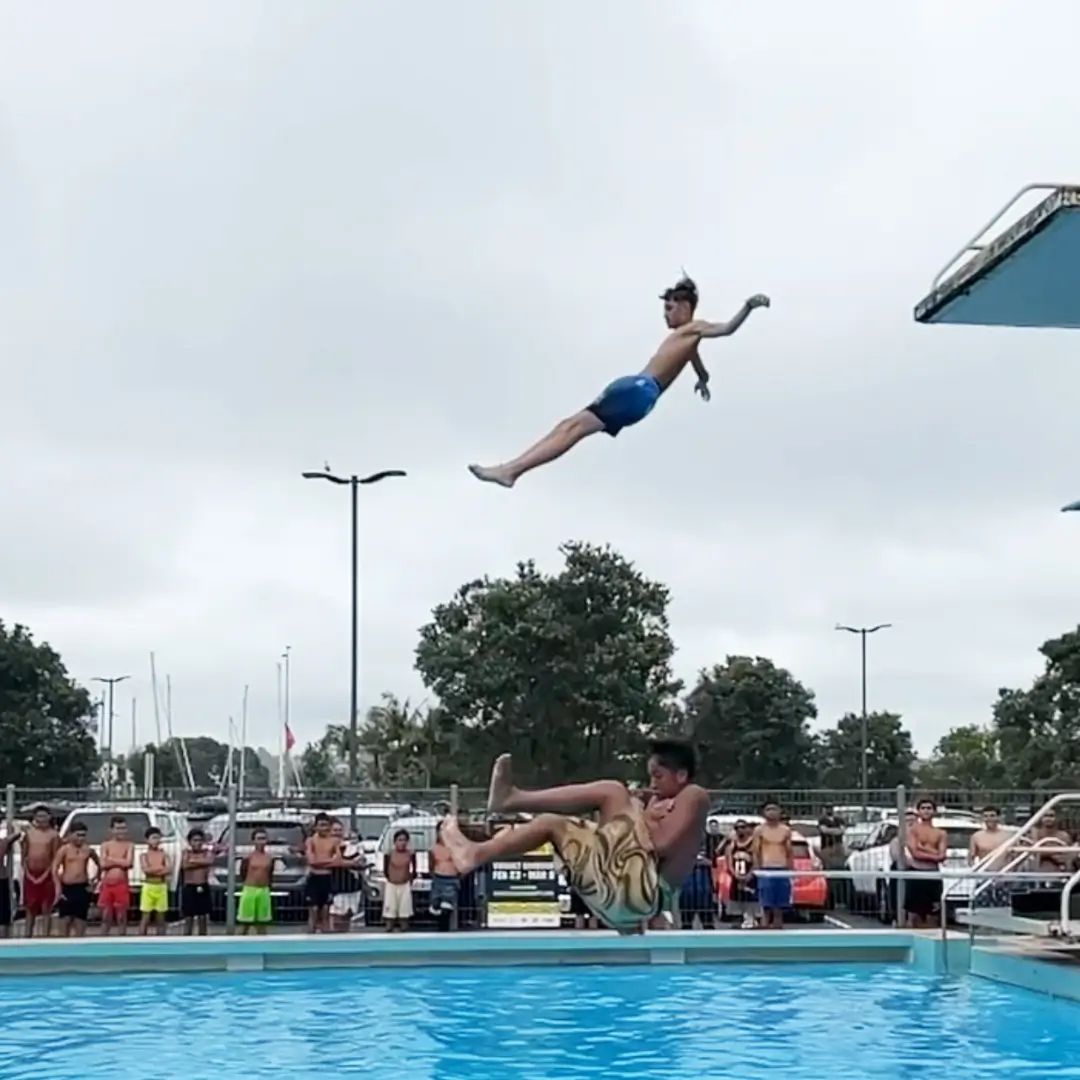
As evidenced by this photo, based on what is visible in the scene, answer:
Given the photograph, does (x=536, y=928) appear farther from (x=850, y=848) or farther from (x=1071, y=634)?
(x=1071, y=634)

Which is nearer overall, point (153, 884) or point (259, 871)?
point (153, 884)

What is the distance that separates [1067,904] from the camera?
44.9 ft

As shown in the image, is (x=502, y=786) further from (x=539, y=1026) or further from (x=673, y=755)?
(x=539, y=1026)

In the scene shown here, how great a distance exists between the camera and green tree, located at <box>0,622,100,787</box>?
53.0 m

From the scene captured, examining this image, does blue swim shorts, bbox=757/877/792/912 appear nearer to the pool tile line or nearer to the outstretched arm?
the pool tile line

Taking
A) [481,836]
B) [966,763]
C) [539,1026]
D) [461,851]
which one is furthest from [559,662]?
[966,763]

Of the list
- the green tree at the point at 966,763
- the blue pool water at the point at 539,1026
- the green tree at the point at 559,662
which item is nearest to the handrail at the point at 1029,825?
the blue pool water at the point at 539,1026

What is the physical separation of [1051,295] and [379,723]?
138 ft

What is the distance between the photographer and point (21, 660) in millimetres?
55469

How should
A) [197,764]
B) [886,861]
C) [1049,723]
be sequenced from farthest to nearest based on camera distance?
[197,764]
[1049,723]
[886,861]

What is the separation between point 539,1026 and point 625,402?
306 inches

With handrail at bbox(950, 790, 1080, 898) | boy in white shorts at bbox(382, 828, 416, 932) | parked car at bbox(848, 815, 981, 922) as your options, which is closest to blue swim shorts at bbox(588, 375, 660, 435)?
handrail at bbox(950, 790, 1080, 898)

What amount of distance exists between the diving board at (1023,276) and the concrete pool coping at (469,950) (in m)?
6.00

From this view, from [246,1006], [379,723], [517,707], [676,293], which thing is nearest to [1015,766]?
[379,723]
